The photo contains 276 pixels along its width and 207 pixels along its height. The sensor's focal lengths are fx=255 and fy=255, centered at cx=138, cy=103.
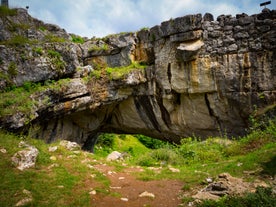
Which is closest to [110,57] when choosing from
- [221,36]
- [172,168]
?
[221,36]

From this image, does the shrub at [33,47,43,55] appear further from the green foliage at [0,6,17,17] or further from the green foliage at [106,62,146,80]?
the green foliage at [106,62,146,80]

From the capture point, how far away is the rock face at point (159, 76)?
36.5ft

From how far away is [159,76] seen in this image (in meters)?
13.6

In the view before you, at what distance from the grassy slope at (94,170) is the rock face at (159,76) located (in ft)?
7.94

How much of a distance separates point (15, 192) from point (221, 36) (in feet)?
33.8

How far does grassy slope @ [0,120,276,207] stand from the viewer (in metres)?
5.77

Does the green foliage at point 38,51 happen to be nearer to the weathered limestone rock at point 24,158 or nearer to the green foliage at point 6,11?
the green foliage at point 6,11

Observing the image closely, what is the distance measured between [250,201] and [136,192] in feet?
8.88

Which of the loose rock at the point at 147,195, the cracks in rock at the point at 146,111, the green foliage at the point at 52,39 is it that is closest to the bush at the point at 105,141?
the cracks in rock at the point at 146,111

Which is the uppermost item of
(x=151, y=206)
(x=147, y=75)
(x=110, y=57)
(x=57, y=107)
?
(x=110, y=57)

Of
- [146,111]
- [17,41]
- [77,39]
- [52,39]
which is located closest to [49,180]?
[17,41]

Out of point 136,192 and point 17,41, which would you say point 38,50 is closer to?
point 17,41

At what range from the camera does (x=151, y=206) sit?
5.39 meters

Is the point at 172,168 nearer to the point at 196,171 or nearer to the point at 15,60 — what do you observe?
the point at 196,171
